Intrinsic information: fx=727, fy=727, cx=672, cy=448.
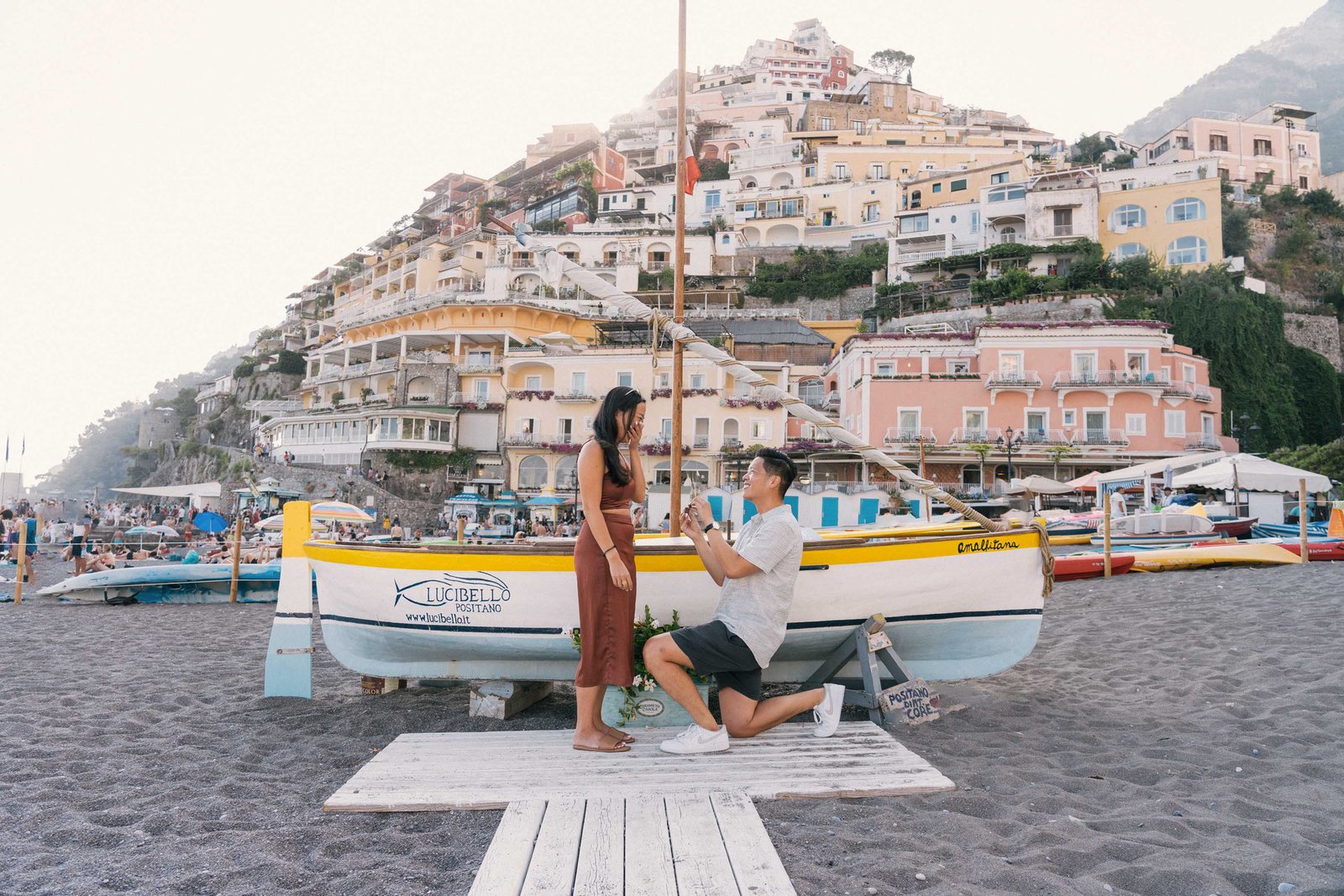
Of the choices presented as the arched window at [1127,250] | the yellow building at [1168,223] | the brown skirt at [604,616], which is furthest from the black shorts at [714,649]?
the arched window at [1127,250]

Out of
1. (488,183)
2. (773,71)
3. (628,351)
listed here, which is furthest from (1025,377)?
(773,71)

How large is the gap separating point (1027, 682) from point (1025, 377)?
28.6 metres

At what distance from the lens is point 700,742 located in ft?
12.3

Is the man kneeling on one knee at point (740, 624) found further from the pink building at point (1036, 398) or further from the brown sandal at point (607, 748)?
the pink building at point (1036, 398)

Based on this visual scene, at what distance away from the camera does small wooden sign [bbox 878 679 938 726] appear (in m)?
4.57

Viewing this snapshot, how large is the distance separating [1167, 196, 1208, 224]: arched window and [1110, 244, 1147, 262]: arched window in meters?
1.98

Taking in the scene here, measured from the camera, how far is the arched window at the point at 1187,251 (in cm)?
3984

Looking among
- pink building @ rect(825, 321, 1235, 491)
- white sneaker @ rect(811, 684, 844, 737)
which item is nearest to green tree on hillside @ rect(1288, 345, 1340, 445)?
pink building @ rect(825, 321, 1235, 491)

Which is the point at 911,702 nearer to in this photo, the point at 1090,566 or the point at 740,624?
the point at 740,624

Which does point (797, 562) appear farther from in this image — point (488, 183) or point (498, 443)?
point (488, 183)

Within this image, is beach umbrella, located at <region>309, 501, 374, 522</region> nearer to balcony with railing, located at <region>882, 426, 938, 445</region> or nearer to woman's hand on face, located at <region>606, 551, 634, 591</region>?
woman's hand on face, located at <region>606, 551, 634, 591</region>

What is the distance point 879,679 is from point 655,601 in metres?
1.53

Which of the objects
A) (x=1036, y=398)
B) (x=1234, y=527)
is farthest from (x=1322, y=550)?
(x=1036, y=398)

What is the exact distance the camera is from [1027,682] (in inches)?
228
